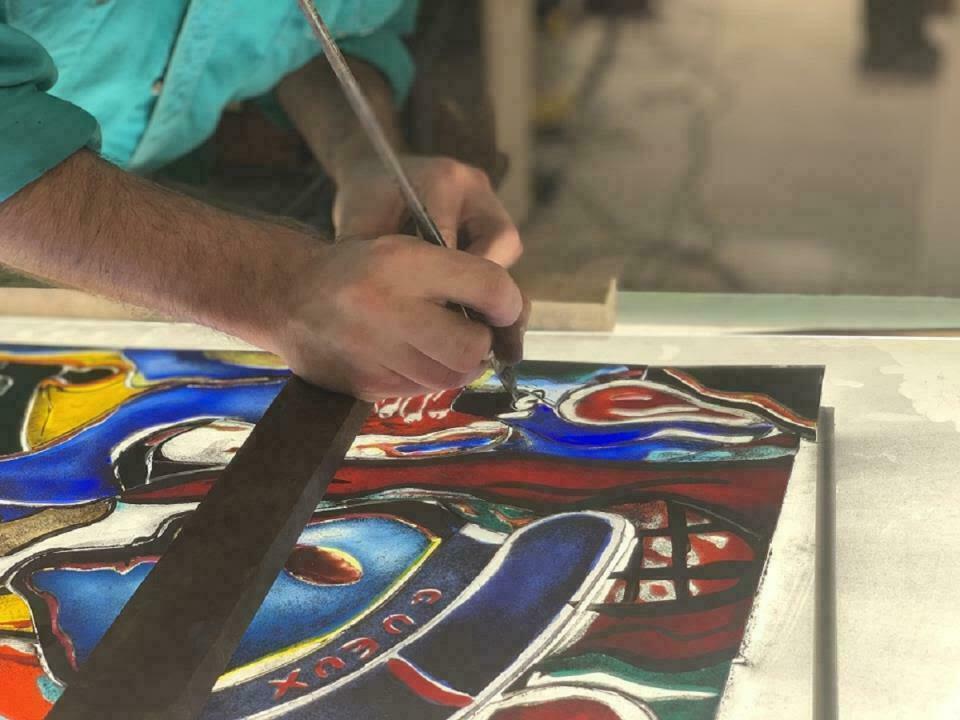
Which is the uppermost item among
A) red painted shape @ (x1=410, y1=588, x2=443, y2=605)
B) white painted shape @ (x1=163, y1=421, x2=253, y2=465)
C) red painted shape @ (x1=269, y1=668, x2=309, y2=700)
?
white painted shape @ (x1=163, y1=421, x2=253, y2=465)

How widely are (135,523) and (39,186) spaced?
22 centimetres

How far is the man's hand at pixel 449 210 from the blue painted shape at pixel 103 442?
16 centimetres

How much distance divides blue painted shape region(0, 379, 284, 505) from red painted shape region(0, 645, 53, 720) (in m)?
0.16

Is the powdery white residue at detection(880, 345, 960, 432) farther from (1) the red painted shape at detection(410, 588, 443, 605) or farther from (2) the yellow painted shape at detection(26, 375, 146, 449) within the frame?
(2) the yellow painted shape at detection(26, 375, 146, 449)

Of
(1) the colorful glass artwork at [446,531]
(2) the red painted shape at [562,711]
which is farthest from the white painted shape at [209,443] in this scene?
(2) the red painted shape at [562,711]

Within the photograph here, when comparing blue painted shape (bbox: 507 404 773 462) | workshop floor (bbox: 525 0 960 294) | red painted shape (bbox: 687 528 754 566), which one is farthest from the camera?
workshop floor (bbox: 525 0 960 294)

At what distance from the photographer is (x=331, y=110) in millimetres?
1157

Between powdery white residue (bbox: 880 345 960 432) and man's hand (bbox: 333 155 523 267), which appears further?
man's hand (bbox: 333 155 523 267)

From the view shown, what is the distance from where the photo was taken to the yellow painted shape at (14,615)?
2.24ft

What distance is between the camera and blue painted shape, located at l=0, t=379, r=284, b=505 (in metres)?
0.81

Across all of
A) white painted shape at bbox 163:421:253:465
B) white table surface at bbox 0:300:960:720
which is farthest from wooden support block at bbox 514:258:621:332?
white painted shape at bbox 163:421:253:465

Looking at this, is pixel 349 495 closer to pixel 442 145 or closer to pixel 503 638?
pixel 503 638

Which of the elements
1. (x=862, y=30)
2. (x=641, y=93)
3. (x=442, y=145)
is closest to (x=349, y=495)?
(x=442, y=145)

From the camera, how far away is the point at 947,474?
75cm
